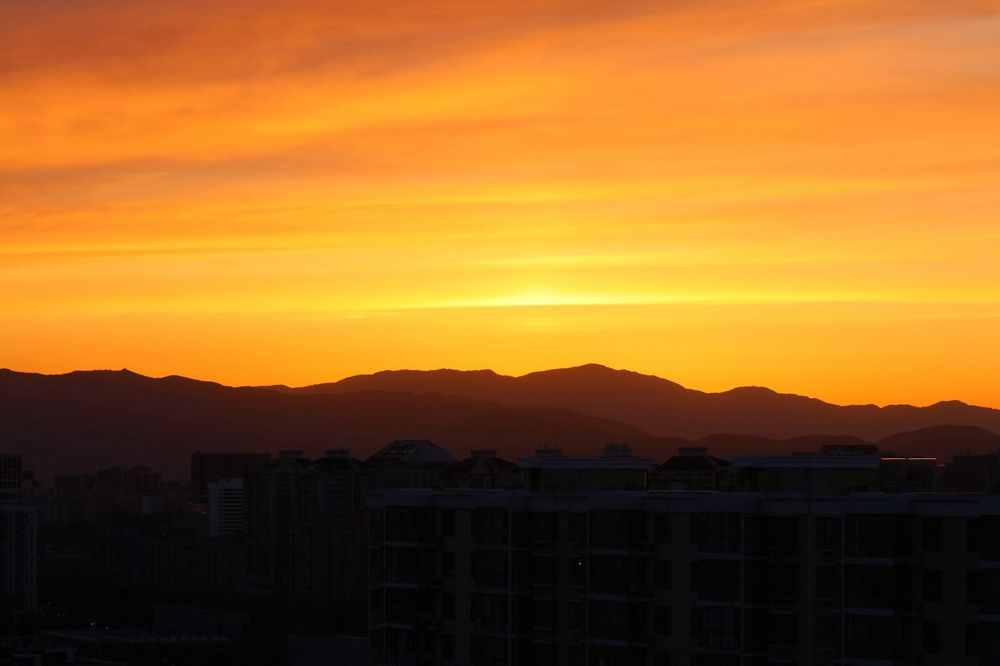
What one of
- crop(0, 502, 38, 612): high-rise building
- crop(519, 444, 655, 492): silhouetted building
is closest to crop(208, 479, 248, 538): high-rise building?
crop(0, 502, 38, 612): high-rise building

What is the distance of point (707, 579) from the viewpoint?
3716 centimetres

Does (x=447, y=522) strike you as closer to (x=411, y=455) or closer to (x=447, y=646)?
(x=447, y=646)

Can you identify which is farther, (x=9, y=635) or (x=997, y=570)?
(x=9, y=635)

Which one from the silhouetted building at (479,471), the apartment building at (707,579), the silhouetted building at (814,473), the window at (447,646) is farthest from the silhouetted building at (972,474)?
the silhouetted building at (479,471)

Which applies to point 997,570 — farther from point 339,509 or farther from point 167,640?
point 339,509

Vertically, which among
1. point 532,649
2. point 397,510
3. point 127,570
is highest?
point 397,510

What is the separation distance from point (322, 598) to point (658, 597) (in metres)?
79.1

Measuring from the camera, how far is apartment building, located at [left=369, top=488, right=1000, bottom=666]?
35.4 metres

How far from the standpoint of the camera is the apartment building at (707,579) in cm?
3541

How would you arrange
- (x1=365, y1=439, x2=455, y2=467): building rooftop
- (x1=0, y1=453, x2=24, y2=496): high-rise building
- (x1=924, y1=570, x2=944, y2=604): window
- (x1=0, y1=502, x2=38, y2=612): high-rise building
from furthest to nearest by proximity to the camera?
(x1=0, y1=453, x2=24, y2=496): high-rise building < (x1=0, y1=502, x2=38, y2=612): high-rise building < (x1=365, y1=439, x2=455, y2=467): building rooftop < (x1=924, y1=570, x2=944, y2=604): window

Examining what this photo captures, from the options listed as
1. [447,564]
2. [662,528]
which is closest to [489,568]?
[447,564]

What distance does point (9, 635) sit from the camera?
100 m

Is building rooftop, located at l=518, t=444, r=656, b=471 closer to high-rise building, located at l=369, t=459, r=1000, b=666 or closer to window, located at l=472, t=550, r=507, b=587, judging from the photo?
high-rise building, located at l=369, t=459, r=1000, b=666

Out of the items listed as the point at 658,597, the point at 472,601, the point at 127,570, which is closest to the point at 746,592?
the point at 658,597
